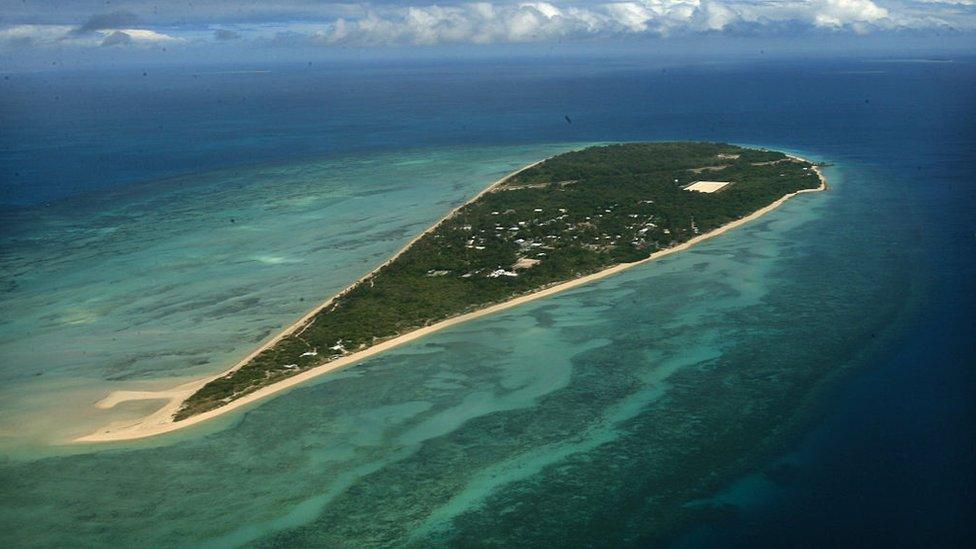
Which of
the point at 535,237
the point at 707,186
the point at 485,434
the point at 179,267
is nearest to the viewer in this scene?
the point at 485,434

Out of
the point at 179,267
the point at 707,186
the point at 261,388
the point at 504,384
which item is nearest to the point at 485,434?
the point at 504,384

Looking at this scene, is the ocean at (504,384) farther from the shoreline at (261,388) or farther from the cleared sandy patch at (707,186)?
the cleared sandy patch at (707,186)

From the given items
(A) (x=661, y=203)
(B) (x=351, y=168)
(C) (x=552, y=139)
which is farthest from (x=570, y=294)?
(C) (x=552, y=139)

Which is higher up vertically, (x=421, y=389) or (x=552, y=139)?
(x=552, y=139)

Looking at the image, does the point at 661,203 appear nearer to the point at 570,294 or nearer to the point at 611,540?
the point at 570,294

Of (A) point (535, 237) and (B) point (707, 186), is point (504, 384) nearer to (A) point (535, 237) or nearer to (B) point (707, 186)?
(A) point (535, 237)
